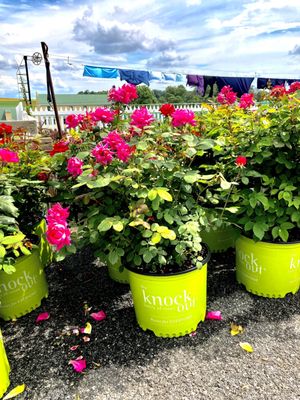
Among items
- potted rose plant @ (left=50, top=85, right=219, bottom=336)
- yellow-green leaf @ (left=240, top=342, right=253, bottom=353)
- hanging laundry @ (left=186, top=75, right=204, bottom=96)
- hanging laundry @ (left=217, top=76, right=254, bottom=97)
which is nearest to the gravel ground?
yellow-green leaf @ (left=240, top=342, right=253, bottom=353)

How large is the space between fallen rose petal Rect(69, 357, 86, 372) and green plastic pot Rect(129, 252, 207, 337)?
0.35m

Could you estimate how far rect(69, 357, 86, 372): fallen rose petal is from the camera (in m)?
1.44

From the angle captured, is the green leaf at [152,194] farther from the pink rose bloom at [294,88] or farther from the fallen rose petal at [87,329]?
the pink rose bloom at [294,88]

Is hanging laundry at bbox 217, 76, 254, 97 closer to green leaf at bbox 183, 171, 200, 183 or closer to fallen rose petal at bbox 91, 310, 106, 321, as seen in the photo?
green leaf at bbox 183, 171, 200, 183

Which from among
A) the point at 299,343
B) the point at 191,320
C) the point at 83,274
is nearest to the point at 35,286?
the point at 83,274

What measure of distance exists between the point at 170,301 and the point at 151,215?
448mm

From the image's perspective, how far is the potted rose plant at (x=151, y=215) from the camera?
1.40 meters

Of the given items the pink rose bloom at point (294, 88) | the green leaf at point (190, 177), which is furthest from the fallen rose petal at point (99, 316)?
the pink rose bloom at point (294, 88)

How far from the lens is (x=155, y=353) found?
153 centimetres

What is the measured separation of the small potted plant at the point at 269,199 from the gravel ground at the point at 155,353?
175 mm

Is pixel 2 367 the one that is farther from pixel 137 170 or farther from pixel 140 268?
pixel 137 170

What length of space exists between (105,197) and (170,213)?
1.17 feet

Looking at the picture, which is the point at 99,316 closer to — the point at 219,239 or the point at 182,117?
the point at 219,239

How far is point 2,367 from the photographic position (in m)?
1.36
